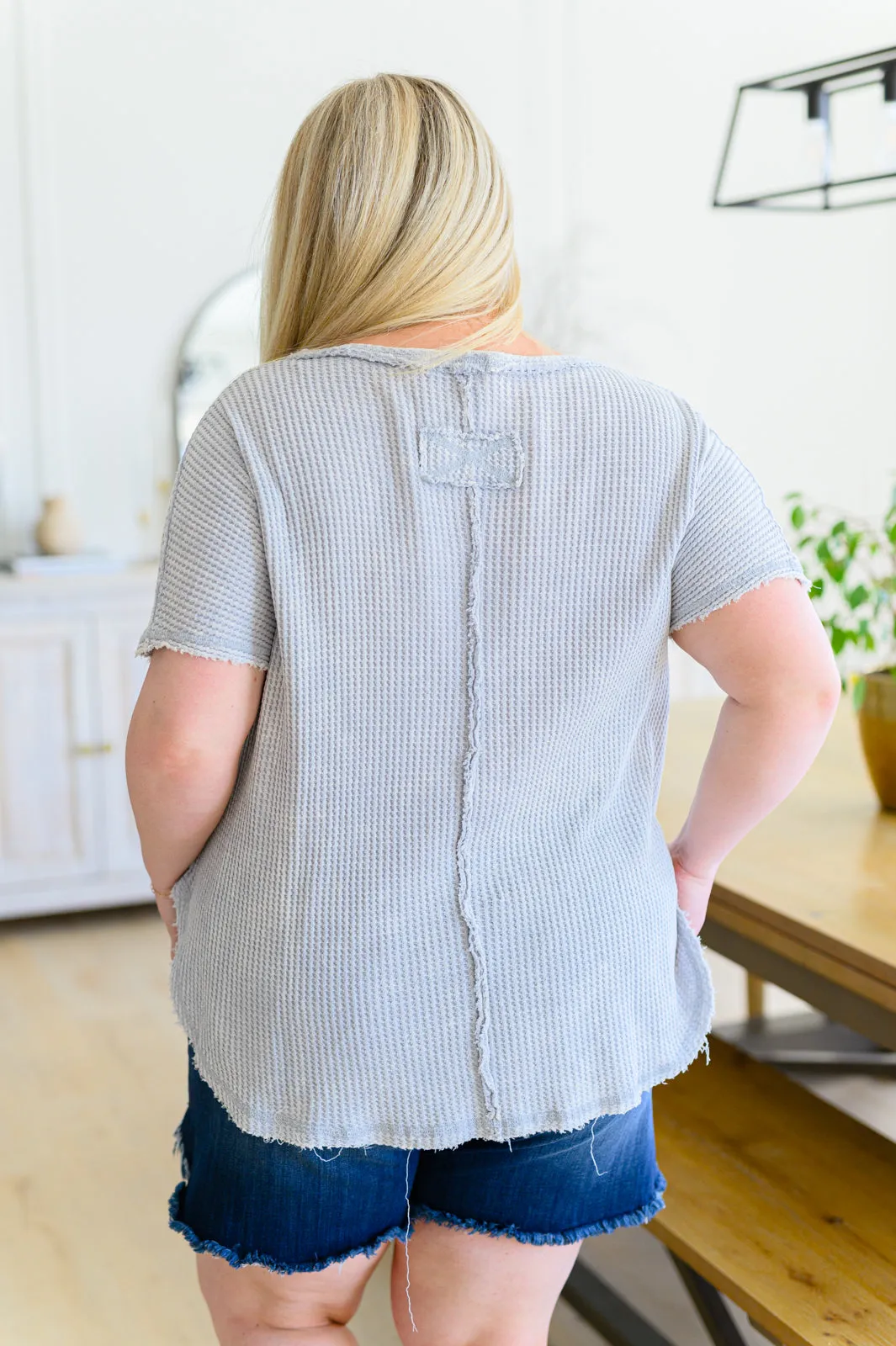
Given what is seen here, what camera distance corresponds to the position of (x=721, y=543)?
3.27 ft

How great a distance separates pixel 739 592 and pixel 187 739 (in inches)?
16.9

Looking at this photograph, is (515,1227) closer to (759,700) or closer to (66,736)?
(759,700)

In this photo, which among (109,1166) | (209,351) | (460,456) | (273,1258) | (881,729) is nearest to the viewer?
(460,456)

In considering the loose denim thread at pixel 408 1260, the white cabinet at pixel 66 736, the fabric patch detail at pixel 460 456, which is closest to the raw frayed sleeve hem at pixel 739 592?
the fabric patch detail at pixel 460 456

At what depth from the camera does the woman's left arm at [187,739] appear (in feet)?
3.21

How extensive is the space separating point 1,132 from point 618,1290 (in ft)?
11.0

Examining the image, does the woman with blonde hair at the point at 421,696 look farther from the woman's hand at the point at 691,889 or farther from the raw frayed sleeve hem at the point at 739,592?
the woman's hand at the point at 691,889

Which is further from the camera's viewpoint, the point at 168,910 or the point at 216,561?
the point at 168,910

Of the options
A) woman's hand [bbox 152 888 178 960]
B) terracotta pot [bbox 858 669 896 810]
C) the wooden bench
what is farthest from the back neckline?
terracotta pot [bbox 858 669 896 810]

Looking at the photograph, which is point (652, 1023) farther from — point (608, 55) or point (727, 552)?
point (608, 55)

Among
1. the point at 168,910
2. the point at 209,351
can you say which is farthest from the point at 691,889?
the point at 209,351

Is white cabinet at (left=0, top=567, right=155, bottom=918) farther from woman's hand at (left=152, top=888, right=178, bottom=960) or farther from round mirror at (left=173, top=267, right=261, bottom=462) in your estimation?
woman's hand at (left=152, top=888, right=178, bottom=960)

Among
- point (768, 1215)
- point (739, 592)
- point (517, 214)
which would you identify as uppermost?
point (517, 214)

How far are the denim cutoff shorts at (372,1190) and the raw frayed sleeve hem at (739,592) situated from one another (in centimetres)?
41
